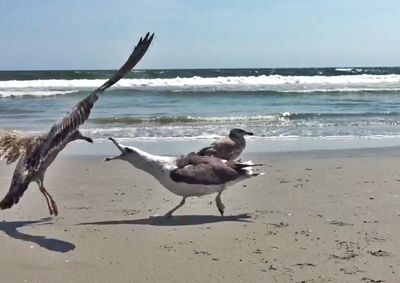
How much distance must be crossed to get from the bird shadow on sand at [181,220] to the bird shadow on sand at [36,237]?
1.76ft

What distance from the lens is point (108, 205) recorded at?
6523 mm

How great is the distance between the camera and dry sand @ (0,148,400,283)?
433 cm

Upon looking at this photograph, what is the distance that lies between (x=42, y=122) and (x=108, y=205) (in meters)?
10.2

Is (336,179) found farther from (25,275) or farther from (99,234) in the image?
(25,275)

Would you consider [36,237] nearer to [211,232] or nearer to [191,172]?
[211,232]

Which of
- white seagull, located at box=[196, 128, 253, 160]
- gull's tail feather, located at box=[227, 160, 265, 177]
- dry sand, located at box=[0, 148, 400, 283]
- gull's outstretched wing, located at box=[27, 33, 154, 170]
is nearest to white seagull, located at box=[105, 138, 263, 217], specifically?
gull's tail feather, located at box=[227, 160, 265, 177]

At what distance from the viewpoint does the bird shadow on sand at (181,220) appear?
18.8 feet

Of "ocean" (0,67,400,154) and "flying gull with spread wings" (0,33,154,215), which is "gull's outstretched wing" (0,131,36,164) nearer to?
"flying gull with spread wings" (0,33,154,215)

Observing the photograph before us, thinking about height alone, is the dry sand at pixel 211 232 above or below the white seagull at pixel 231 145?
below

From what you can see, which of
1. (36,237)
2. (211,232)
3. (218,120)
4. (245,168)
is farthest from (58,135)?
A: (218,120)

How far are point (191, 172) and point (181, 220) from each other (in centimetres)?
43

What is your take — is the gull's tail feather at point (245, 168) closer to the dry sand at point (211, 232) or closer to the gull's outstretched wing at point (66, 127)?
the dry sand at point (211, 232)

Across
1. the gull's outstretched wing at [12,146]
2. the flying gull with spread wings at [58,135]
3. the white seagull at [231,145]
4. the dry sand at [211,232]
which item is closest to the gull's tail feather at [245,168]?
the dry sand at [211,232]

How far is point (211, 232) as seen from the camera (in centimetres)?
536
